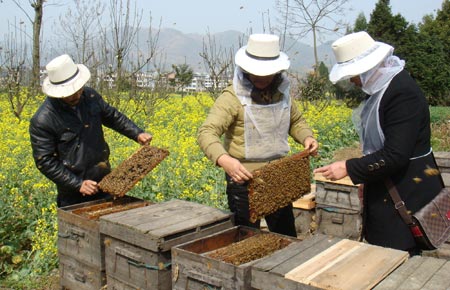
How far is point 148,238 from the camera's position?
9.87ft

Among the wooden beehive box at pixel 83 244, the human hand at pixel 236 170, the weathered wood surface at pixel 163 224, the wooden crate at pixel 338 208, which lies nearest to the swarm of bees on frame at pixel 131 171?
the wooden beehive box at pixel 83 244

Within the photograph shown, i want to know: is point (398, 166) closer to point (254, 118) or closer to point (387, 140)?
point (387, 140)

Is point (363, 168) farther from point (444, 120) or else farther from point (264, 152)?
point (444, 120)

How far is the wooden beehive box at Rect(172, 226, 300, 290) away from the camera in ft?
8.54

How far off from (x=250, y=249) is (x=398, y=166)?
102cm

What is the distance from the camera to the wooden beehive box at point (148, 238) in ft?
9.95

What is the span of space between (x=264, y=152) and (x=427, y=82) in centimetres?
2853

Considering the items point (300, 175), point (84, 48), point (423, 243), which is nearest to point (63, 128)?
point (300, 175)

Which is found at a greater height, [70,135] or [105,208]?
[70,135]

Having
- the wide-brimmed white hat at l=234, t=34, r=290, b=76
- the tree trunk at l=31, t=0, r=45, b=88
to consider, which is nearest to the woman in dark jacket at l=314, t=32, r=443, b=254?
the wide-brimmed white hat at l=234, t=34, r=290, b=76

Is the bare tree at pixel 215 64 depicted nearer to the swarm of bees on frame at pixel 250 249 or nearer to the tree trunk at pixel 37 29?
the tree trunk at pixel 37 29

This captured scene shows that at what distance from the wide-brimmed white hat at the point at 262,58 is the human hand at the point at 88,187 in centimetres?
160

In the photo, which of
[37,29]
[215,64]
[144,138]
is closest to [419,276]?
[144,138]

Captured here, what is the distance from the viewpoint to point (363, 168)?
291cm
